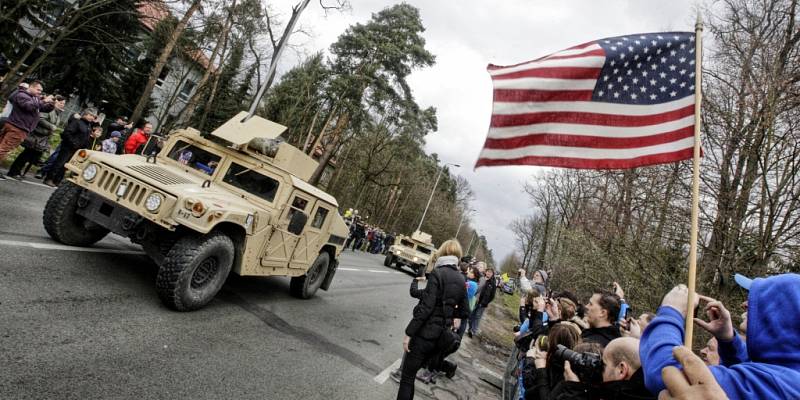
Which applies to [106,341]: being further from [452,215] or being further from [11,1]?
[452,215]

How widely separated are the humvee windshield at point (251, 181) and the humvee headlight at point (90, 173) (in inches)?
62.0

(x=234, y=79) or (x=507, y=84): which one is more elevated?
(x=234, y=79)

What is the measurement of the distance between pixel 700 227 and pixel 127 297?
8456 millimetres

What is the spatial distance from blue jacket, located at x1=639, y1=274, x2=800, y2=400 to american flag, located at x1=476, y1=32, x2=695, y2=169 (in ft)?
4.71

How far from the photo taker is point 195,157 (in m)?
6.11

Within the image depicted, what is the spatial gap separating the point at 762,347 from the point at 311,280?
6.81m

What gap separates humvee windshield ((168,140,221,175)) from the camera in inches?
237

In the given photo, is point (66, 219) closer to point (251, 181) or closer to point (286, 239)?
point (251, 181)

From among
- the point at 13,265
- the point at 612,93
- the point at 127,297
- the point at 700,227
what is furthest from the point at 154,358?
the point at 700,227

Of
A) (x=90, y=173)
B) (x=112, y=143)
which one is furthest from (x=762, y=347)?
(x=112, y=143)

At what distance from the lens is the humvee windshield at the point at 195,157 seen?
603 centimetres

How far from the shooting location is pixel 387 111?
89.7ft

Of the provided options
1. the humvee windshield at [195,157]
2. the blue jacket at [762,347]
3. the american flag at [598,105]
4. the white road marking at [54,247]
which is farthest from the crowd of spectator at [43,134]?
the blue jacket at [762,347]

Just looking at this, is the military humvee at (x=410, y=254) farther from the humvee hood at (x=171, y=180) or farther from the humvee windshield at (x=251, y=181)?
the humvee hood at (x=171, y=180)
